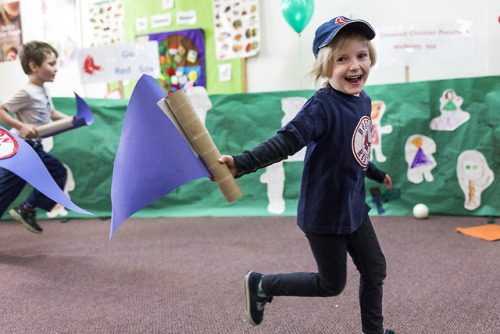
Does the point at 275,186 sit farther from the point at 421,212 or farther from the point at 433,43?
the point at 433,43

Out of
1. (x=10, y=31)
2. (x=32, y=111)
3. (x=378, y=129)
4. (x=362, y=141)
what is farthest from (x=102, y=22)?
(x=362, y=141)

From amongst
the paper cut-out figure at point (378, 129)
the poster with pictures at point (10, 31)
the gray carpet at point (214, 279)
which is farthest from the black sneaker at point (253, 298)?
the poster with pictures at point (10, 31)

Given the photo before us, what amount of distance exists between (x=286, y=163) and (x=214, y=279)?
4.55ft

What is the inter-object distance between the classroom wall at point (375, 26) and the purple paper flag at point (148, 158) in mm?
2993

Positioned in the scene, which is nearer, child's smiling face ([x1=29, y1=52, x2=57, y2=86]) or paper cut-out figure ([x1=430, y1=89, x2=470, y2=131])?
child's smiling face ([x1=29, y1=52, x2=57, y2=86])

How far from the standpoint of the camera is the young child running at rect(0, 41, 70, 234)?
2467mm

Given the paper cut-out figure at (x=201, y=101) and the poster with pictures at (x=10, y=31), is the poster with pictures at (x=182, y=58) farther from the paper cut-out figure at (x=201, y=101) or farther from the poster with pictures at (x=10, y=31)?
the poster with pictures at (x=10, y=31)

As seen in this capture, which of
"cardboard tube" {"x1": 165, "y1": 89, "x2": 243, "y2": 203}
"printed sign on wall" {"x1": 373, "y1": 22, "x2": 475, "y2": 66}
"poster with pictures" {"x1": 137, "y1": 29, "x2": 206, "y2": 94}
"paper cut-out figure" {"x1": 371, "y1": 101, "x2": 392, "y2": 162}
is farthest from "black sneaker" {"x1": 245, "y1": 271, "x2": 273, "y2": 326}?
"poster with pictures" {"x1": 137, "y1": 29, "x2": 206, "y2": 94}

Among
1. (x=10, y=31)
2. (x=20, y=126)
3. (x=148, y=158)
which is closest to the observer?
(x=148, y=158)

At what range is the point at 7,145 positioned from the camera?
1.29m

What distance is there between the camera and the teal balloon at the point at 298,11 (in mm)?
3689

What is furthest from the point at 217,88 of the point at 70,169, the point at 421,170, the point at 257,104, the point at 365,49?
the point at 365,49

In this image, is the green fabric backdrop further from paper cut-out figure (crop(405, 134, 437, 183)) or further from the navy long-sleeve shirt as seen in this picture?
the navy long-sleeve shirt

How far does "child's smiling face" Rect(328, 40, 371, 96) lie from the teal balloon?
260cm
